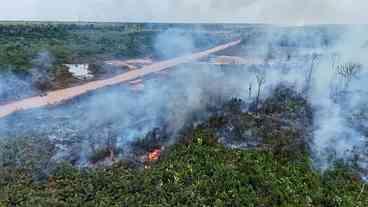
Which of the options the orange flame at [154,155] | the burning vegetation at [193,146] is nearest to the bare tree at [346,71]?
the burning vegetation at [193,146]

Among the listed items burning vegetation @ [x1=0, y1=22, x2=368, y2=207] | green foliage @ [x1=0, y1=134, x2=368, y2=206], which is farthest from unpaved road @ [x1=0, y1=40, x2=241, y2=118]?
green foliage @ [x1=0, y1=134, x2=368, y2=206]

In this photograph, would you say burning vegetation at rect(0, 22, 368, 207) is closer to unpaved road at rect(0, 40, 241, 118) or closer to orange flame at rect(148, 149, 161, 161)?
orange flame at rect(148, 149, 161, 161)

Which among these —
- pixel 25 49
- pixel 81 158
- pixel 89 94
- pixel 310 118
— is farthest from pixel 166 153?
pixel 25 49

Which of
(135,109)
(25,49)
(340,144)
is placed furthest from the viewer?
(25,49)

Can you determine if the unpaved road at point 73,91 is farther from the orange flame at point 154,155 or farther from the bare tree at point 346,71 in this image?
the bare tree at point 346,71

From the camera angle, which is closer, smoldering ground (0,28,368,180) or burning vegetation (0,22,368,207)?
burning vegetation (0,22,368,207)

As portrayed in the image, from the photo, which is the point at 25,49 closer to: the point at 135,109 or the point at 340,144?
the point at 135,109
